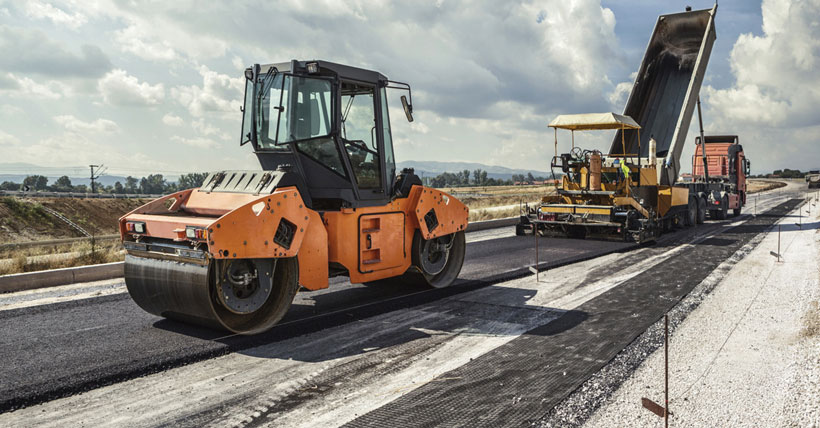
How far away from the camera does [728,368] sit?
486 cm

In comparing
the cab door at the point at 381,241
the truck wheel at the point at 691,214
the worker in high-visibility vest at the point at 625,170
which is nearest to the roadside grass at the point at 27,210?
the worker in high-visibility vest at the point at 625,170

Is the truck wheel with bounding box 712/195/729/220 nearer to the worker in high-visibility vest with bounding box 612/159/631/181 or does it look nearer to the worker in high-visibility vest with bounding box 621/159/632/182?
the worker in high-visibility vest with bounding box 612/159/631/181

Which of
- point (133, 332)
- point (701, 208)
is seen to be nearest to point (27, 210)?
point (133, 332)

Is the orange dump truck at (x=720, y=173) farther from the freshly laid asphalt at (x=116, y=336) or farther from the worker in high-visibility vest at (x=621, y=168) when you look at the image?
the freshly laid asphalt at (x=116, y=336)

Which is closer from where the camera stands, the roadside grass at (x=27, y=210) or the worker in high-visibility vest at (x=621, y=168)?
the worker in high-visibility vest at (x=621, y=168)

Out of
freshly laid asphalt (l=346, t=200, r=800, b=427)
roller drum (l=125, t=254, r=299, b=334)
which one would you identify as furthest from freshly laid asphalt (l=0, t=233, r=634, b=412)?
freshly laid asphalt (l=346, t=200, r=800, b=427)

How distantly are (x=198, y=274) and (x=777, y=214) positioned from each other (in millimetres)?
24658

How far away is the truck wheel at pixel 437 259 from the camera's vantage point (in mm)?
7789

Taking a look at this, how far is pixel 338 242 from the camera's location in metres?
6.47

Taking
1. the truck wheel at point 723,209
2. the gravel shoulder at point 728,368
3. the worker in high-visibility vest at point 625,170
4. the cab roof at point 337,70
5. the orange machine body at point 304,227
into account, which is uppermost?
the cab roof at point 337,70

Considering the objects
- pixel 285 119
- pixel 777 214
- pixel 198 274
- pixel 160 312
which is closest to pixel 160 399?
pixel 198 274

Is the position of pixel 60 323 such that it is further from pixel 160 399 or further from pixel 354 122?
pixel 354 122

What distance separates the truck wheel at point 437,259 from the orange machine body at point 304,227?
198mm

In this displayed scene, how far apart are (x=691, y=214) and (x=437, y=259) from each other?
13055mm
